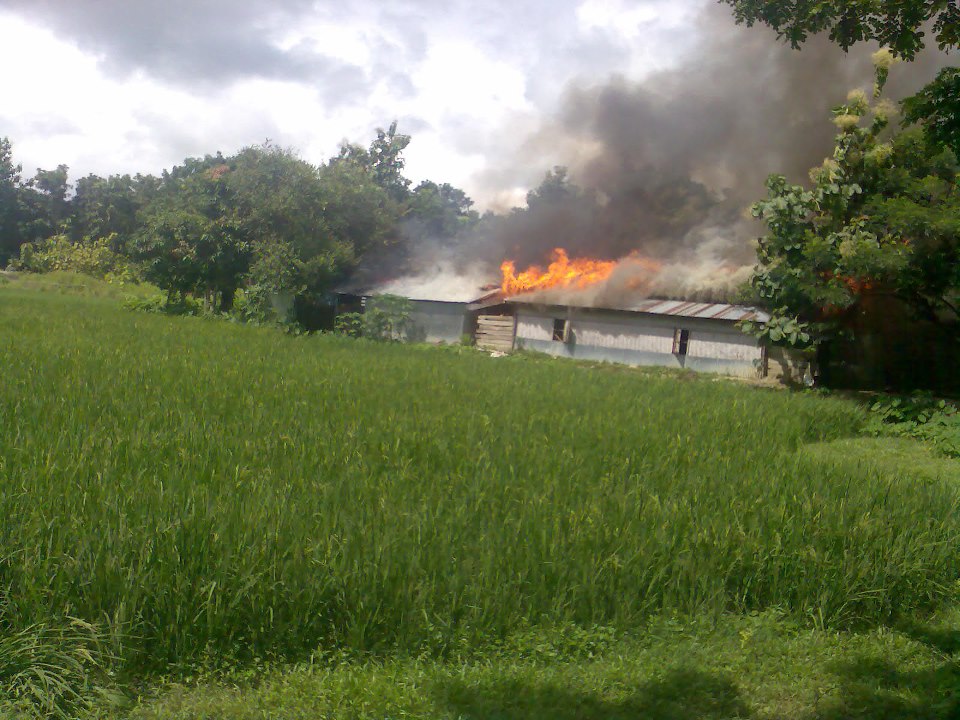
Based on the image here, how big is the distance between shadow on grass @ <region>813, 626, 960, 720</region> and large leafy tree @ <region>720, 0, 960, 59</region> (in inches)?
197

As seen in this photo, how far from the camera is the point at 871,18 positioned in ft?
23.2

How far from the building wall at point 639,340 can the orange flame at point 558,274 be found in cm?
96

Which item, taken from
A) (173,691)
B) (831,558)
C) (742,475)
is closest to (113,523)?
(173,691)

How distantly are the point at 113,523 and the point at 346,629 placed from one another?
145 centimetres

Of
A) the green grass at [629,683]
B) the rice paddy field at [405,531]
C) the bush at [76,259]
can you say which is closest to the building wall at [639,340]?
the rice paddy field at [405,531]

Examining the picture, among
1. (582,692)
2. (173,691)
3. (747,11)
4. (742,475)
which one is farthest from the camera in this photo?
(747,11)

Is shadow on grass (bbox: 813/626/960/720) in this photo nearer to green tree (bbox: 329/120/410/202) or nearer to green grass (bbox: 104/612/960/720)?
green grass (bbox: 104/612/960/720)

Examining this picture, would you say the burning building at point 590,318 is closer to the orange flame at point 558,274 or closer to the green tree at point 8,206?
the orange flame at point 558,274

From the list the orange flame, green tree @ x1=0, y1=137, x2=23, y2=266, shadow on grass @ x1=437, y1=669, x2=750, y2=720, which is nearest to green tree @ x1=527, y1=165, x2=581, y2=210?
the orange flame

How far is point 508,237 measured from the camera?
3136 centimetres

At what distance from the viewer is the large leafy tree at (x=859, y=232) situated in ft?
48.9

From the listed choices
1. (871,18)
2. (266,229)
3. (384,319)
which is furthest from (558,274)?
(871,18)

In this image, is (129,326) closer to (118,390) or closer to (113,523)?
(118,390)

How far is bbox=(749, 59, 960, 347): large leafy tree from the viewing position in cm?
1491
